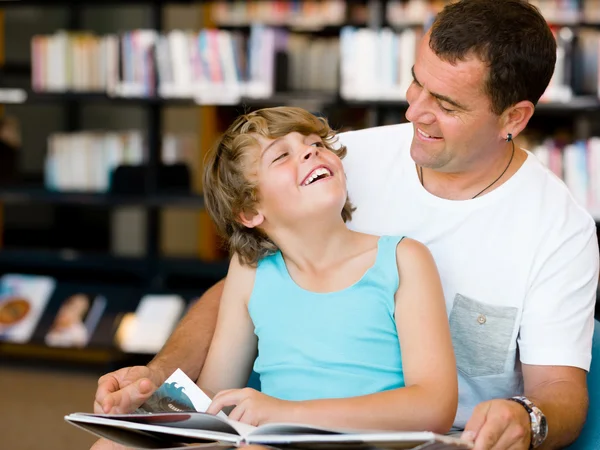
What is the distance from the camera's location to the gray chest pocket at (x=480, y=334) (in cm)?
173

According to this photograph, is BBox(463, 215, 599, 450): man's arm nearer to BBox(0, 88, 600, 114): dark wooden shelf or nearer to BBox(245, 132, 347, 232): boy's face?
BBox(245, 132, 347, 232): boy's face

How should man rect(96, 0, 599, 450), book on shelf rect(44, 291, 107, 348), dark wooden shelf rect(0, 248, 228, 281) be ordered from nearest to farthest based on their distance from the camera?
man rect(96, 0, 599, 450)
book on shelf rect(44, 291, 107, 348)
dark wooden shelf rect(0, 248, 228, 281)

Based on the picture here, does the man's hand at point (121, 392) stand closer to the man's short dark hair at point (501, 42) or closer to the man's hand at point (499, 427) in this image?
the man's hand at point (499, 427)

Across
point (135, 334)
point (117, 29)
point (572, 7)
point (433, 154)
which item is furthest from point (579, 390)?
point (117, 29)

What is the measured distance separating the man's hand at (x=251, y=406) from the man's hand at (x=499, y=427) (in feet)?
1.01

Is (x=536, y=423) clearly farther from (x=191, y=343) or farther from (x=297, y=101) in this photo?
(x=297, y=101)

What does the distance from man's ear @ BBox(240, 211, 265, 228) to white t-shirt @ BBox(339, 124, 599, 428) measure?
0.86 feet

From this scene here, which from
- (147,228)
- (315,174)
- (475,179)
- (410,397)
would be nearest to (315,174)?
(315,174)

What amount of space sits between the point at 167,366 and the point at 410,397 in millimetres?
524

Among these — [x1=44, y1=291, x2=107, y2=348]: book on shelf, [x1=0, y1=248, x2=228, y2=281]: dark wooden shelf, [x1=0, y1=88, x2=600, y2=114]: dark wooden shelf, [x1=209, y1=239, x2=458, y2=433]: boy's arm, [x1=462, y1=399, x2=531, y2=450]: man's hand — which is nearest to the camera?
[x1=462, y1=399, x2=531, y2=450]: man's hand

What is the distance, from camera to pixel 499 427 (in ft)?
4.54

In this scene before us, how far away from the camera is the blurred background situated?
3914 mm

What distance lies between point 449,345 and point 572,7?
3862mm

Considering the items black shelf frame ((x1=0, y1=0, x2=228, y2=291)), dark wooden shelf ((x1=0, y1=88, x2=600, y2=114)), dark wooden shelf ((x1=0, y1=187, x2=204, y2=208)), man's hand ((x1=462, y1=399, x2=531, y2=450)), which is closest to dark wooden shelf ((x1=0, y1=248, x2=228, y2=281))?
black shelf frame ((x1=0, y1=0, x2=228, y2=291))
